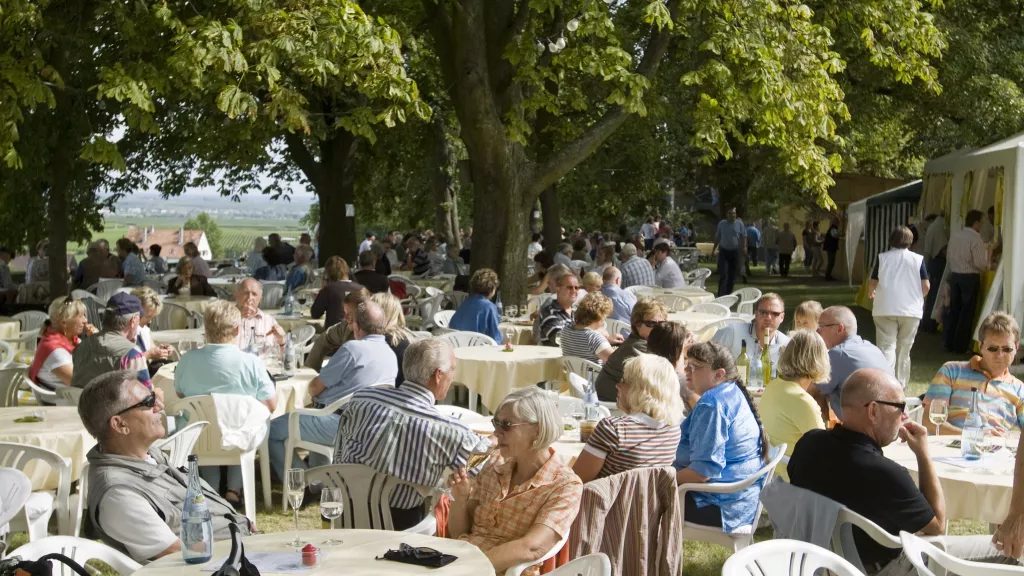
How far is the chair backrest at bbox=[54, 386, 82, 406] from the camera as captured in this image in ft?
24.3

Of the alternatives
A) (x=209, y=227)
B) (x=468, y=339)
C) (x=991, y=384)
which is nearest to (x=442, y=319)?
(x=468, y=339)

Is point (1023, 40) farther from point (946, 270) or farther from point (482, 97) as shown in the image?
point (482, 97)

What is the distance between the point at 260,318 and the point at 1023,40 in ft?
56.0

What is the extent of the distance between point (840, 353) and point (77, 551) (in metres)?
4.83

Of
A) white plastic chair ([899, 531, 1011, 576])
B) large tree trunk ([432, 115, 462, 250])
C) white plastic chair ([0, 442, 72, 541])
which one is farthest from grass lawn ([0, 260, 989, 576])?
large tree trunk ([432, 115, 462, 250])

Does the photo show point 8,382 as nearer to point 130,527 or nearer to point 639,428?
point 130,527

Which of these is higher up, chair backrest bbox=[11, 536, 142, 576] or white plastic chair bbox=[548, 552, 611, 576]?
white plastic chair bbox=[548, 552, 611, 576]

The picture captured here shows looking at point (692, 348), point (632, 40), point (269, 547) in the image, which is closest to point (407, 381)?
point (269, 547)

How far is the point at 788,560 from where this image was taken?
3.77 metres

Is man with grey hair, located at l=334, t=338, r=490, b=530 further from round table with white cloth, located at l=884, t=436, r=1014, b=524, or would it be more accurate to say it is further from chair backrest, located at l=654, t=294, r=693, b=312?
chair backrest, located at l=654, t=294, r=693, b=312

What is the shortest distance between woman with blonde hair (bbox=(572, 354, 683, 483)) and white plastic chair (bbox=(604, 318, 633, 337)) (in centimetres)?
583

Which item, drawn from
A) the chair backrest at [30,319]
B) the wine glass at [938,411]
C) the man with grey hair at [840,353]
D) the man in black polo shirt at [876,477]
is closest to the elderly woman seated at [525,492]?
the man in black polo shirt at [876,477]

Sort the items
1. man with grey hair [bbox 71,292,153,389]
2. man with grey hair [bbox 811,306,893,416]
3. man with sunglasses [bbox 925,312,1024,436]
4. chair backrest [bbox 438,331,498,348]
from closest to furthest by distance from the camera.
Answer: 1. man with sunglasses [bbox 925,312,1024,436]
2. man with grey hair [bbox 811,306,893,416]
3. man with grey hair [bbox 71,292,153,389]
4. chair backrest [bbox 438,331,498,348]

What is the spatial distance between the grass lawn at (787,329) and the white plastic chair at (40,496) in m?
1.00
